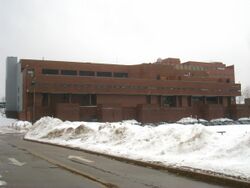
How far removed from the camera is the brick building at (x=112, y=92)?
3300 inches

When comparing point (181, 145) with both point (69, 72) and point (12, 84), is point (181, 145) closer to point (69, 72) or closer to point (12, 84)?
point (69, 72)

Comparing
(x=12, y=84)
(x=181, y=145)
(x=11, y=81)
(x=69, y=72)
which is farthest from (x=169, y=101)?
(x=181, y=145)

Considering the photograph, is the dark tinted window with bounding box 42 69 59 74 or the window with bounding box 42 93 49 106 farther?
the dark tinted window with bounding box 42 69 59 74

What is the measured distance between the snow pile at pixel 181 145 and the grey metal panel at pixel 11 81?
280ft

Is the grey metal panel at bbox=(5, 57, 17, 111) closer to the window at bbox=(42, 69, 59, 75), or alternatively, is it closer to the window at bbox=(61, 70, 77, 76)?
the window at bbox=(42, 69, 59, 75)

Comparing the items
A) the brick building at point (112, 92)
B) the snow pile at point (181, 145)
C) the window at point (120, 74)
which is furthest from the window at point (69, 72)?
the snow pile at point (181, 145)

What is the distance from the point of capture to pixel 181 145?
49.7ft

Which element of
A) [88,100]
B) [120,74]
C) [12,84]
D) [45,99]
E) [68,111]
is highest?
[120,74]

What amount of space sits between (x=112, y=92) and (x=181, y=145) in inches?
2937

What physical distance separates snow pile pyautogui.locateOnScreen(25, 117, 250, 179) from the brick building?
189 ft

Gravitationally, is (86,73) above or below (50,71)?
below

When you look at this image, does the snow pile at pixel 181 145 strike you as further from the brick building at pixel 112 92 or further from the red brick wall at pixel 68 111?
the brick building at pixel 112 92

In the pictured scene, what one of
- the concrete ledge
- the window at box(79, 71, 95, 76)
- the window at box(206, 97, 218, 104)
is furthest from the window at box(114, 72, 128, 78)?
the concrete ledge

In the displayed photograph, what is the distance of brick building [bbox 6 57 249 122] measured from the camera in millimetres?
83812
